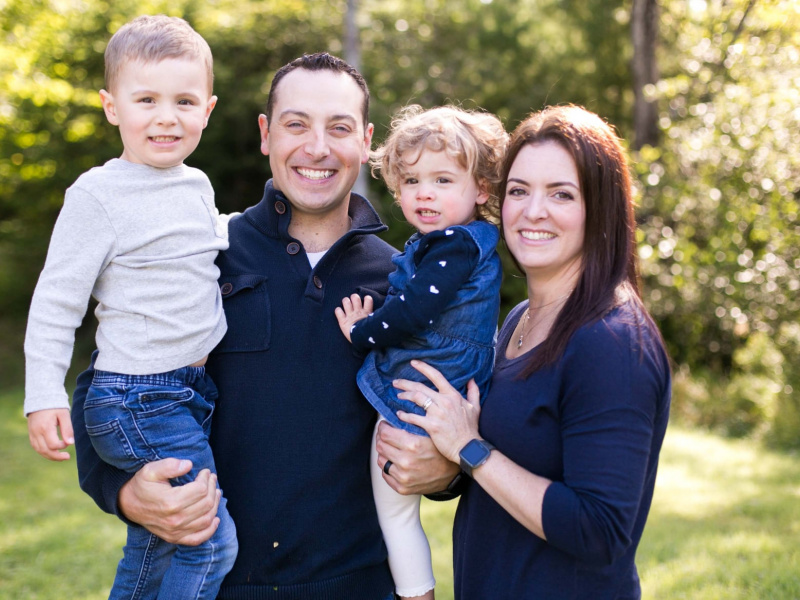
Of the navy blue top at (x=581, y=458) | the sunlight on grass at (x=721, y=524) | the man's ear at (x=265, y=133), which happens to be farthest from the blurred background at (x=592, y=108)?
the navy blue top at (x=581, y=458)

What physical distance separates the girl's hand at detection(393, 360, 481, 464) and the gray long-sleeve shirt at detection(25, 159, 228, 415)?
619mm

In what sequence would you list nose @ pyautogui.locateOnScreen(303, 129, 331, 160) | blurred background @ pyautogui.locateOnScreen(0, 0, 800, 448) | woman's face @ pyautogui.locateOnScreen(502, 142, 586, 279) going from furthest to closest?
blurred background @ pyautogui.locateOnScreen(0, 0, 800, 448) < nose @ pyautogui.locateOnScreen(303, 129, 331, 160) < woman's face @ pyautogui.locateOnScreen(502, 142, 586, 279)

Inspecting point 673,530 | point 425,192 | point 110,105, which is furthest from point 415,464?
point 673,530

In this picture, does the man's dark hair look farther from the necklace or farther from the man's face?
the necklace

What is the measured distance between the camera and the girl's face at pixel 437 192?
2490 millimetres

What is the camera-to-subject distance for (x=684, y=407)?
923 cm

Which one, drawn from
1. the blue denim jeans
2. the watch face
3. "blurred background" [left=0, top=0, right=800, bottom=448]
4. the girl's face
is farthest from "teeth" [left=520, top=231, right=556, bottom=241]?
"blurred background" [left=0, top=0, right=800, bottom=448]

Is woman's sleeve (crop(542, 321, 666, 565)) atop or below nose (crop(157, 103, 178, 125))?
below

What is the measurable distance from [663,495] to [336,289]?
5112mm

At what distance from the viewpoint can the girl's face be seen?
2.49m

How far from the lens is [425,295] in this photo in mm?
2316

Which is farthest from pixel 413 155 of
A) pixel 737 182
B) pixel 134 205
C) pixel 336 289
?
pixel 737 182

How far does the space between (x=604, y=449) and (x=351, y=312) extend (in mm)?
943

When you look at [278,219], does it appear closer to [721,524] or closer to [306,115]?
[306,115]
